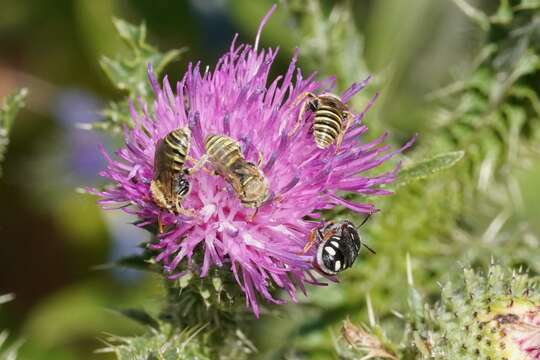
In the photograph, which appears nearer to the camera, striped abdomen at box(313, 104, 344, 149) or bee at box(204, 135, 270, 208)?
bee at box(204, 135, 270, 208)

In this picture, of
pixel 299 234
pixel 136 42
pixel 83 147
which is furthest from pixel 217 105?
pixel 83 147

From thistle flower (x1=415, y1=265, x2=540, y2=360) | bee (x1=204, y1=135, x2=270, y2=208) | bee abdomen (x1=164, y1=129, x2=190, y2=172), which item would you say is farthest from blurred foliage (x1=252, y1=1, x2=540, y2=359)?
bee abdomen (x1=164, y1=129, x2=190, y2=172)

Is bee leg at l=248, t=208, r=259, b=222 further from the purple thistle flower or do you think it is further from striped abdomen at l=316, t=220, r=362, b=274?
striped abdomen at l=316, t=220, r=362, b=274

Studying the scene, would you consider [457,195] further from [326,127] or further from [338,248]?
[338,248]

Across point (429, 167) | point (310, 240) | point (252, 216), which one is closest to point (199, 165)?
point (252, 216)

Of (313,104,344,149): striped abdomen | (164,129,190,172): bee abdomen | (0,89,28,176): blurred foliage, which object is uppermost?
(0,89,28,176): blurred foliage

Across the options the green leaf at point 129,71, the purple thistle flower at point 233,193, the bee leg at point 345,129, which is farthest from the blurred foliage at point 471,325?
the green leaf at point 129,71

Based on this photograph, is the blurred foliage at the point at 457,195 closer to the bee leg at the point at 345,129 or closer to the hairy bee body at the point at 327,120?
the bee leg at the point at 345,129
